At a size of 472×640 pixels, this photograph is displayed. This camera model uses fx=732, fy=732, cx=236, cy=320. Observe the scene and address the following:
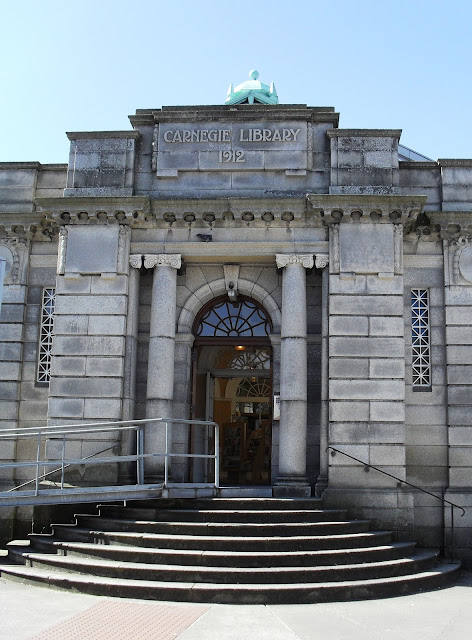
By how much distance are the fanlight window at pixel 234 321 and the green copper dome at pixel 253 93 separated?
583 centimetres

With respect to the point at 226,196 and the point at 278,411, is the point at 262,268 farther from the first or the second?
the point at 278,411

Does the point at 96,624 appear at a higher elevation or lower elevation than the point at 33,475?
lower

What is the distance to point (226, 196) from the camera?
1468cm

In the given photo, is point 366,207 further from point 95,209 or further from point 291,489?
point 291,489

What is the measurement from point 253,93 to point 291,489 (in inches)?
400

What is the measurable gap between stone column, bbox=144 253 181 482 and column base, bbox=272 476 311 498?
2.23 m

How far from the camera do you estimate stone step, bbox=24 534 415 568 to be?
10.3m

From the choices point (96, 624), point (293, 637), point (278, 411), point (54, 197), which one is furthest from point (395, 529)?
point (54, 197)

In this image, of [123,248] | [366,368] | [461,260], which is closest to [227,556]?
[366,368]

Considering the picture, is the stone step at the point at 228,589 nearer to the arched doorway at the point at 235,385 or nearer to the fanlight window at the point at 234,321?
the arched doorway at the point at 235,385

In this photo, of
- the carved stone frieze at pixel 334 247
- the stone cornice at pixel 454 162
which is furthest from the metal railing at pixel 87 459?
the stone cornice at pixel 454 162

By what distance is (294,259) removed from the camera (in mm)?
14367

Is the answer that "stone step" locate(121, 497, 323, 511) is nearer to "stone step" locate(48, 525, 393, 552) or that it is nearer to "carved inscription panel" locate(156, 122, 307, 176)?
"stone step" locate(48, 525, 393, 552)

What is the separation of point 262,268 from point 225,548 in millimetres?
6238
